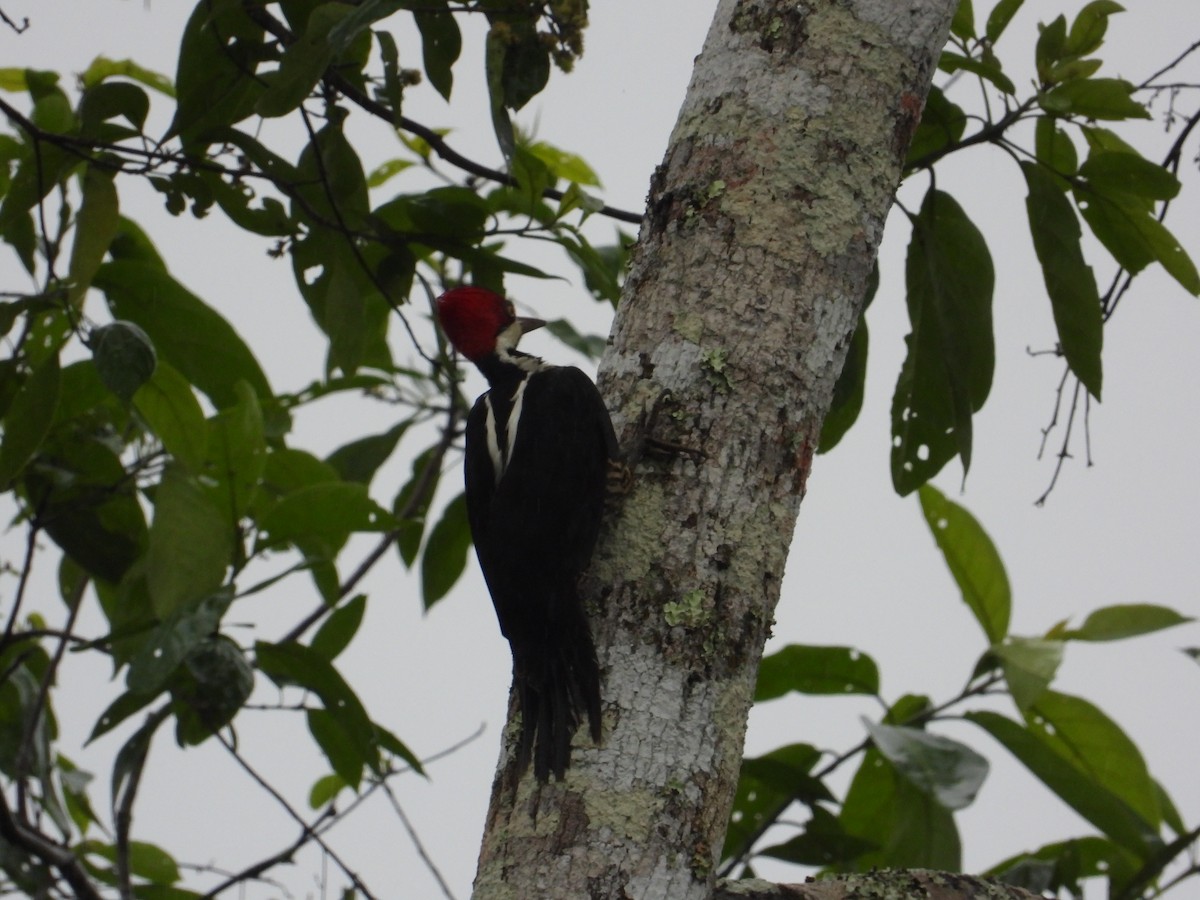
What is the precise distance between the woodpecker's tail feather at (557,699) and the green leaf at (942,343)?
112 centimetres

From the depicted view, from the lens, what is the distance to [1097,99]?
9.23 ft

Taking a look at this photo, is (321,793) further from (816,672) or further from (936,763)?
(936,763)

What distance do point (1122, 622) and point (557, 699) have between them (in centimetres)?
197

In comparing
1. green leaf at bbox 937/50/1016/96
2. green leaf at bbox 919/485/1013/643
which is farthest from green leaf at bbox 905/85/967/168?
green leaf at bbox 919/485/1013/643

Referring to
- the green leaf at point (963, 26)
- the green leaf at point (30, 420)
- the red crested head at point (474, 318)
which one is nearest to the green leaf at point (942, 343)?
the green leaf at point (963, 26)

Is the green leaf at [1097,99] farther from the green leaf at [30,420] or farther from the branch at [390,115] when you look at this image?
the green leaf at [30,420]

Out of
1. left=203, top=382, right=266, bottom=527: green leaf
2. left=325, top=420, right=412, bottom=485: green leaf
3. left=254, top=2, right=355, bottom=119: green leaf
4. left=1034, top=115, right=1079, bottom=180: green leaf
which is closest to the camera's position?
left=254, top=2, right=355, bottom=119: green leaf

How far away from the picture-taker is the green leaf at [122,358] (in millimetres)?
2434

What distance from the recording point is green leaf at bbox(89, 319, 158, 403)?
7.98 ft

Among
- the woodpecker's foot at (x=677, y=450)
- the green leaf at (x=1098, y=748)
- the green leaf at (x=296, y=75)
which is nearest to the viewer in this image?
the woodpecker's foot at (x=677, y=450)

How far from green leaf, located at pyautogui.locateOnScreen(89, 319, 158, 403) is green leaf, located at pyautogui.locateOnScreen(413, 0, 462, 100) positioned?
2.56ft


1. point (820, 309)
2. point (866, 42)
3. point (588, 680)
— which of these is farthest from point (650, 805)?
point (866, 42)

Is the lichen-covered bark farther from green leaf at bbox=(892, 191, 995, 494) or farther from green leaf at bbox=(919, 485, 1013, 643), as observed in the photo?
green leaf at bbox=(919, 485, 1013, 643)

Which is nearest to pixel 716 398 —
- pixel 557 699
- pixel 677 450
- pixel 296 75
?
pixel 677 450
